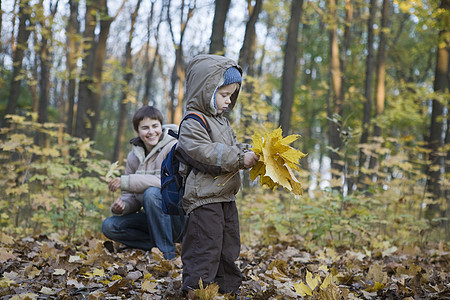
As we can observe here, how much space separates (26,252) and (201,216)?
233 centimetres

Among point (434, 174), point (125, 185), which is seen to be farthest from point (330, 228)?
point (434, 174)

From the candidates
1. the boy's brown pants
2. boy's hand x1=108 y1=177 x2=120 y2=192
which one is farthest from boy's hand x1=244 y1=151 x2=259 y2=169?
boy's hand x1=108 y1=177 x2=120 y2=192

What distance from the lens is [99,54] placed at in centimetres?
1097

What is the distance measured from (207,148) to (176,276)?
1309 mm

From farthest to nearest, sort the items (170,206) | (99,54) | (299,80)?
(299,80) → (99,54) → (170,206)

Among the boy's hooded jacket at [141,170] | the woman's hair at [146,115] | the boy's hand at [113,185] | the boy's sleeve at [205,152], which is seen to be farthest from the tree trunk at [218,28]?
the boy's sleeve at [205,152]

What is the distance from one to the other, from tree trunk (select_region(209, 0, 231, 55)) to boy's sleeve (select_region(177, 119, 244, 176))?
4621 mm

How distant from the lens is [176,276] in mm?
3426

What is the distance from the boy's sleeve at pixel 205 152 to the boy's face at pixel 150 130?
1616 millimetres

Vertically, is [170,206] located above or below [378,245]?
above

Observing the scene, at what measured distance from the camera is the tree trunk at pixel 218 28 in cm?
723

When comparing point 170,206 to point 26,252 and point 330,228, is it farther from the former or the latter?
point 330,228

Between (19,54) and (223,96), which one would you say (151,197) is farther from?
(19,54)

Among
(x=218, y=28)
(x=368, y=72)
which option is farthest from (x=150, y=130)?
(x=368, y=72)
